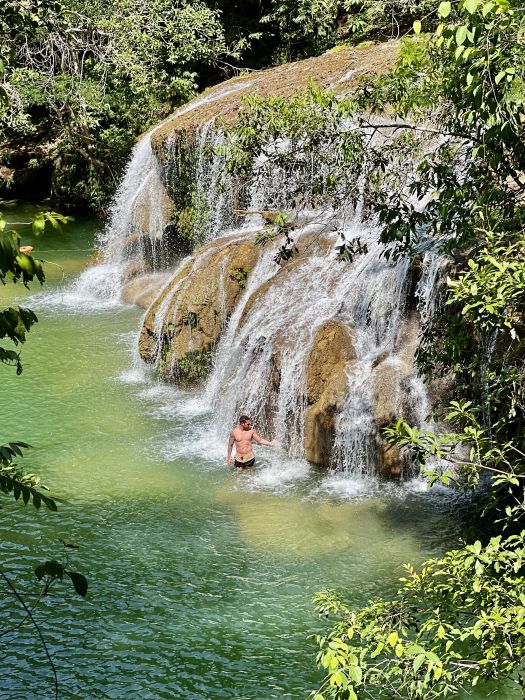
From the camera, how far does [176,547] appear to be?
9.12m

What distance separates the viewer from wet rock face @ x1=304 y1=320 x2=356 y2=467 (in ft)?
35.7

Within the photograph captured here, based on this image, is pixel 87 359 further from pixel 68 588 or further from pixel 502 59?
pixel 502 59

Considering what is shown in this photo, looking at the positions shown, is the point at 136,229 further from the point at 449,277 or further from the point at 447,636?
the point at 447,636

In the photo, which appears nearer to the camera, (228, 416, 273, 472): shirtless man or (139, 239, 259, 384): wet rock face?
(228, 416, 273, 472): shirtless man

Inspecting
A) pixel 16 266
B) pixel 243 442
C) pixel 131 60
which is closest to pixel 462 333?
pixel 16 266

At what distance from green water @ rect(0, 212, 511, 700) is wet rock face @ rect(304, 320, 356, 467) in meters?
0.37

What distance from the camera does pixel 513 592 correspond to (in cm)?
469

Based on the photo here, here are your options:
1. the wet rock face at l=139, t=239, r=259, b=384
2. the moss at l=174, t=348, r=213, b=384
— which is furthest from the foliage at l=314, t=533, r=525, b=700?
the wet rock face at l=139, t=239, r=259, b=384

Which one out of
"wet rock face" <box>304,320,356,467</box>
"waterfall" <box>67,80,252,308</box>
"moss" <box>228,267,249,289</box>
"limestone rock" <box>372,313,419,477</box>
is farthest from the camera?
"waterfall" <box>67,80,252,308</box>

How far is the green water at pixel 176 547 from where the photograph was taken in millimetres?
7188

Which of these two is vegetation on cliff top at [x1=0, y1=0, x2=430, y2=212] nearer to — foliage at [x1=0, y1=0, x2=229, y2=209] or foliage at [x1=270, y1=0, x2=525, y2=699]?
foliage at [x1=0, y1=0, x2=229, y2=209]

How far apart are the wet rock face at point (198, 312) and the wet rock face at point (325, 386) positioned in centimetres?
247

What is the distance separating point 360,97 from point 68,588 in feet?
17.3

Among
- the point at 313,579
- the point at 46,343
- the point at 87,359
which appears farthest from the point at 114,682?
the point at 46,343
